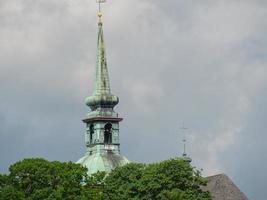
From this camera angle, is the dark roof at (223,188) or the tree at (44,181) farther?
the dark roof at (223,188)

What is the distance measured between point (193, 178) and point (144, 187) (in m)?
5.07

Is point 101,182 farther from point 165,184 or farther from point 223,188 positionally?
point 223,188

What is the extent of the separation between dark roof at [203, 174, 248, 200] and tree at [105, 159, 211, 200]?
31.6ft

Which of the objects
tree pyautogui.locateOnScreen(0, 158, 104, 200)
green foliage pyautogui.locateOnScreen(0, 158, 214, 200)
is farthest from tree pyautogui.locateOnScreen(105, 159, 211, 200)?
tree pyautogui.locateOnScreen(0, 158, 104, 200)

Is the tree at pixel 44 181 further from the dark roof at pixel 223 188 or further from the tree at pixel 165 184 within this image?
the dark roof at pixel 223 188

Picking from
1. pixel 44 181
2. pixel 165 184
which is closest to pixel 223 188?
pixel 165 184

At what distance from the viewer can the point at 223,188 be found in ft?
593

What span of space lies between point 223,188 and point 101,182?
14885mm

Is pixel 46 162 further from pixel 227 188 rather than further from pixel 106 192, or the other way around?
pixel 227 188

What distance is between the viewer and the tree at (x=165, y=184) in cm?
16762

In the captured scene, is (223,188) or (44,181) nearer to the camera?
(44,181)

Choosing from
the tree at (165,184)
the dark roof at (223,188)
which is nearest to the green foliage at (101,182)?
the tree at (165,184)

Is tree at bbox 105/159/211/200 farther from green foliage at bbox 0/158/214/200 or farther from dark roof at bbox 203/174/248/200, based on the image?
dark roof at bbox 203/174/248/200

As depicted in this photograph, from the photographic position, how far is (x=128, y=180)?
6841 inches
